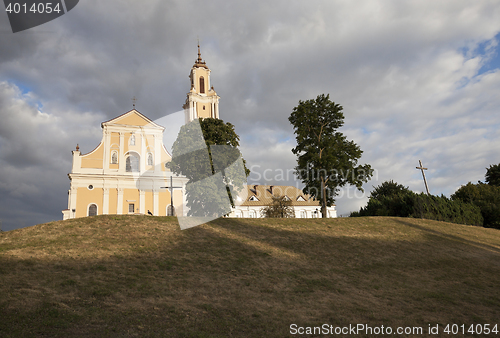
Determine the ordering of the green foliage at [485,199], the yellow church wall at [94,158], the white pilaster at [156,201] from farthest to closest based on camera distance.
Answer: the white pilaster at [156,201], the yellow church wall at [94,158], the green foliage at [485,199]

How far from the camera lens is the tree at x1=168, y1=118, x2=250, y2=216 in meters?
25.8

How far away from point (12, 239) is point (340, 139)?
25.3 m

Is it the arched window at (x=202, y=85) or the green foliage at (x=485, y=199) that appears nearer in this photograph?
the green foliage at (x=485, y=199)

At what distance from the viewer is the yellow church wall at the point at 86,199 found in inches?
1430

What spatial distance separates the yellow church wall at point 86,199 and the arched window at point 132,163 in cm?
446

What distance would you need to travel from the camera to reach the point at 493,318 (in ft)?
31.4

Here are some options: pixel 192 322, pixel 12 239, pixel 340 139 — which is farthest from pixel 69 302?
pixel 340 139

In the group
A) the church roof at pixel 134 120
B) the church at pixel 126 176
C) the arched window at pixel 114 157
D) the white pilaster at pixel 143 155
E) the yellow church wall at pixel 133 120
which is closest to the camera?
the church at pixel 126 176

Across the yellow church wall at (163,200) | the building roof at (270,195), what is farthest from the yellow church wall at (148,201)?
the building roof at (270,195)

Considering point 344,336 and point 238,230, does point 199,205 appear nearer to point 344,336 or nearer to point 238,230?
point 238,230

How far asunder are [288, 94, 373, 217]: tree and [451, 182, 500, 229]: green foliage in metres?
14.0

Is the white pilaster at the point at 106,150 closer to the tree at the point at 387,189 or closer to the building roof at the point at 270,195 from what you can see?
the building roof at the point at 270,195

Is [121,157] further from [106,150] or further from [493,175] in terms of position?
[493,175]

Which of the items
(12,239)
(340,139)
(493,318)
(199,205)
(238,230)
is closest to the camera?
(493,318)
